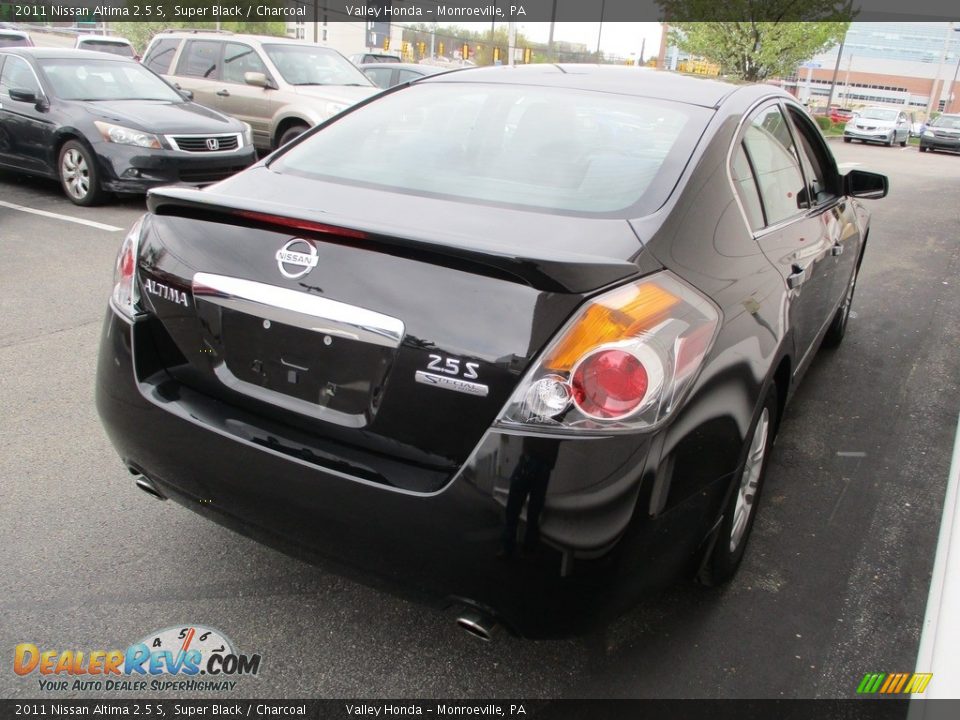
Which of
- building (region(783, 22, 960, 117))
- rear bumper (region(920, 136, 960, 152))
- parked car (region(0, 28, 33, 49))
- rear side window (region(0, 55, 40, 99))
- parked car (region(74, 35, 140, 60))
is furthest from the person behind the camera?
building (region(783, 22, 960, 117))

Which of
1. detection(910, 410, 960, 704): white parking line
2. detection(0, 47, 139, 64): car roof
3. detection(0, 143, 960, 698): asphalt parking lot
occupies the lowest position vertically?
detection(0, 143, 960, 698): asphalt parking lot

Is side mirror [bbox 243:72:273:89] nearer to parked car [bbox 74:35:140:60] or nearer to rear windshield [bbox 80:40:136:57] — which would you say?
parked car [bbox 74:35:140:60]

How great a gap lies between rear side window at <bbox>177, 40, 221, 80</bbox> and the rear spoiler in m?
10.7

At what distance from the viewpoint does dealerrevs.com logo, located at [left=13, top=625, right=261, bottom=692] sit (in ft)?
7.31

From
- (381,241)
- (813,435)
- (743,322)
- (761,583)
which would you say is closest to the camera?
(381,241)

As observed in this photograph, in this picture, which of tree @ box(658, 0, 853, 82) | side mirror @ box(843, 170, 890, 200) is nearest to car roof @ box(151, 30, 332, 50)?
side mirror @ box(843, 170, 890, 200)

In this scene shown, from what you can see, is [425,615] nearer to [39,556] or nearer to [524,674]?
[524,674]

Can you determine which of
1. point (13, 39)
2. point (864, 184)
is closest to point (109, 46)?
point (13, 39)

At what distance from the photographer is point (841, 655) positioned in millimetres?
2459

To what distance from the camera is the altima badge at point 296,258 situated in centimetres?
200

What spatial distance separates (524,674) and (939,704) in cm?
111

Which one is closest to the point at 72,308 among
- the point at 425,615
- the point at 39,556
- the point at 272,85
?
the point at 39,556

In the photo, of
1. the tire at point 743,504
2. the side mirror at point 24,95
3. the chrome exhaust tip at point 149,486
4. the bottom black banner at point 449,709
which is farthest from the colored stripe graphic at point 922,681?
the side mirror at point 24,95

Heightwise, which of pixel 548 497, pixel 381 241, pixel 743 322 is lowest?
pixel 548 497
